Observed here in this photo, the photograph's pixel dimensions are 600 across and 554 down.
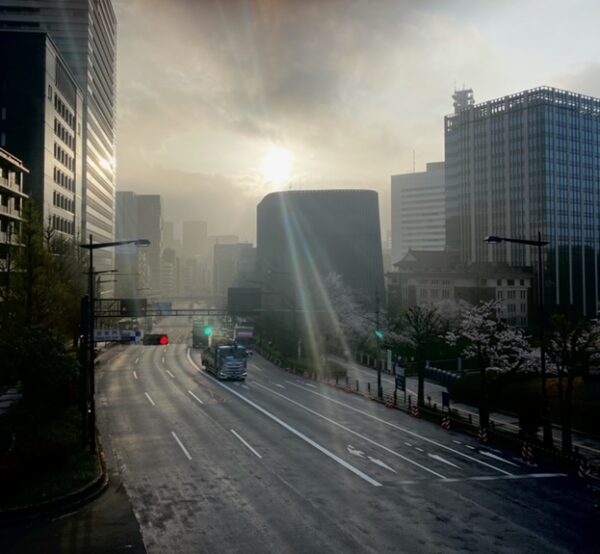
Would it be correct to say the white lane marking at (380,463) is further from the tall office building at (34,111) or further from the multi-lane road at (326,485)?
the tall office building at (34,111)

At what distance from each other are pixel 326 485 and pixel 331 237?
12332 cm

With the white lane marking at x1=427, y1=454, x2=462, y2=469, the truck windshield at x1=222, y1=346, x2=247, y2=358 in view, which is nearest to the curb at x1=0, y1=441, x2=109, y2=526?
the white lane marking at x1=427, y1=454, x2=462, y2=469

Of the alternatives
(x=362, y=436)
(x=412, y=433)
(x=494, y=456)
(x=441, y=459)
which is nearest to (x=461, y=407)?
(x=412, y=433)

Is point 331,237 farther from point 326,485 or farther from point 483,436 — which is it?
point 326,485

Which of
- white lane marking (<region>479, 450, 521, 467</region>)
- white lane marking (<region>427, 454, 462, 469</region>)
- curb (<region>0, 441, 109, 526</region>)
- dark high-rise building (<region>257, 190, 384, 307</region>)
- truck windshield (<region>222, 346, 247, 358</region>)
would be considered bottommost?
white lane marking (<region>479, 450, 521, 467</region>)

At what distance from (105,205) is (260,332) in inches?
1972

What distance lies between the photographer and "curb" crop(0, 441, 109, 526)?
61.1 ft

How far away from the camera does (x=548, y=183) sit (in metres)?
118

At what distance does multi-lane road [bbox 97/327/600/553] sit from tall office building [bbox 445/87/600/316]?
91.8 metres

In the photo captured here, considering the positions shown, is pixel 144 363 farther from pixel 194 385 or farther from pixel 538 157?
pixel 538 157

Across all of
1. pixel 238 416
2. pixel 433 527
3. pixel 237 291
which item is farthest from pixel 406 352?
pixel 433 527

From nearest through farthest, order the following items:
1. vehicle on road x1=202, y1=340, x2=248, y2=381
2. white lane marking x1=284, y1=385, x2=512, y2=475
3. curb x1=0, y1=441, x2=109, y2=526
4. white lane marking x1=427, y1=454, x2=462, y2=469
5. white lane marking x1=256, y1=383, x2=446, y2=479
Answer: curb x1=0, y1=441, x2=109, y2=526 → white lane marking x1=256, y1=383, x2=446, y2=479 → white lane marking x1=427, y1=454, x2=462, y2=469 → white lane marking x1=284, y1=385, x2=512, y2=475 → vehicle on road x1=202, y1=340, x2=248, y2=381

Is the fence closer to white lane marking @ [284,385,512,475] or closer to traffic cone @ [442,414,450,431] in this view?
traffic cone @ [442,414,450,431]

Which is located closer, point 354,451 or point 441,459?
point 441,459
